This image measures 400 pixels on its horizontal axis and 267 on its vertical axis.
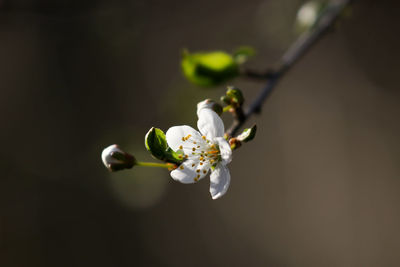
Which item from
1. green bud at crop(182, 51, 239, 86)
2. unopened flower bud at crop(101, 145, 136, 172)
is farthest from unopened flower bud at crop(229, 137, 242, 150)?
unopened flower bud at crop(101, 145, 136, 172)

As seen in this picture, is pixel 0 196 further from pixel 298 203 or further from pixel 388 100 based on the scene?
pixel 388 100

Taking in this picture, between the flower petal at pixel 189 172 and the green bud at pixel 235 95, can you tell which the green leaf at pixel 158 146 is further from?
the green bud at pixel 235 95

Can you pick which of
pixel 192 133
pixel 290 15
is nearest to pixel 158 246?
pixel 290 15

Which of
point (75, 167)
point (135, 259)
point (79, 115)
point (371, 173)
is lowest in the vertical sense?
point (371, 173)

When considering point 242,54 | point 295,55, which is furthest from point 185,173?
point 295,55

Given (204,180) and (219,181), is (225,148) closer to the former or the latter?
(219,181)

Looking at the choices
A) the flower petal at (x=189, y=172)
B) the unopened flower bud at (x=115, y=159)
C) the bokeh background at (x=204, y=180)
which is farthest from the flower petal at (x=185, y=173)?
the bokeh background at (x=204, y=180)
